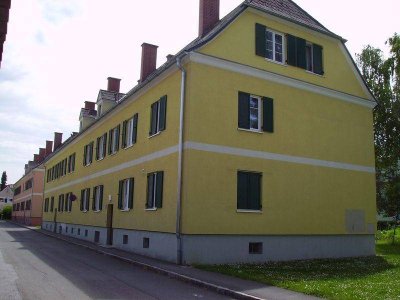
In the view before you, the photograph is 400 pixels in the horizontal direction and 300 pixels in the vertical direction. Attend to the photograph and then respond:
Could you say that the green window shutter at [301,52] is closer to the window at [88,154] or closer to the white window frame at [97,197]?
the white window frame at [97,197]

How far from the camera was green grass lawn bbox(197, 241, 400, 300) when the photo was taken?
9898 millimetres

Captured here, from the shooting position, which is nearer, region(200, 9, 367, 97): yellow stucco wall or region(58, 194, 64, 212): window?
region(200, 9, 367, 97): yellow stucco wall

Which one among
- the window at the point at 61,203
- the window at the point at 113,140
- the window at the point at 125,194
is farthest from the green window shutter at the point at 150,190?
the window at the point at 61,203

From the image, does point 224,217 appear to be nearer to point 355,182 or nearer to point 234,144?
point 234,144

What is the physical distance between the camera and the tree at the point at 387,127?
29.5m

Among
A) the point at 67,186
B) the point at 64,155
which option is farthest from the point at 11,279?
the point at 64,155

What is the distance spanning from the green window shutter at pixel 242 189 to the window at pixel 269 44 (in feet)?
16.8

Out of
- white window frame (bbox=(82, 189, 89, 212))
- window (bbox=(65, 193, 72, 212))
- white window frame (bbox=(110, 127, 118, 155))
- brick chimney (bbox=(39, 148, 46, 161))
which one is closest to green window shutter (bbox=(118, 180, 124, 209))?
white window frame (bbox=(110, 127, 118, 155))

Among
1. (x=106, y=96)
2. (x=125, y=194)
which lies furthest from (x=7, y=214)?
(x=125, y=194)

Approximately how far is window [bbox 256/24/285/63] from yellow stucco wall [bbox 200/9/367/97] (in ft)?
0.63

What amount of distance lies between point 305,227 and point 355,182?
391 centimetres

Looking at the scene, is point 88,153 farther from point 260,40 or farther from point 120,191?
point 260,40

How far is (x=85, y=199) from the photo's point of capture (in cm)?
2925

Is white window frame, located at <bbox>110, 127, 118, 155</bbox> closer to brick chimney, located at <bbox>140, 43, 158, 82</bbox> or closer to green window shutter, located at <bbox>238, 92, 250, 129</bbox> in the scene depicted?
brick chimney, located at <bbox>140, 43, 158, 82</bbox>
